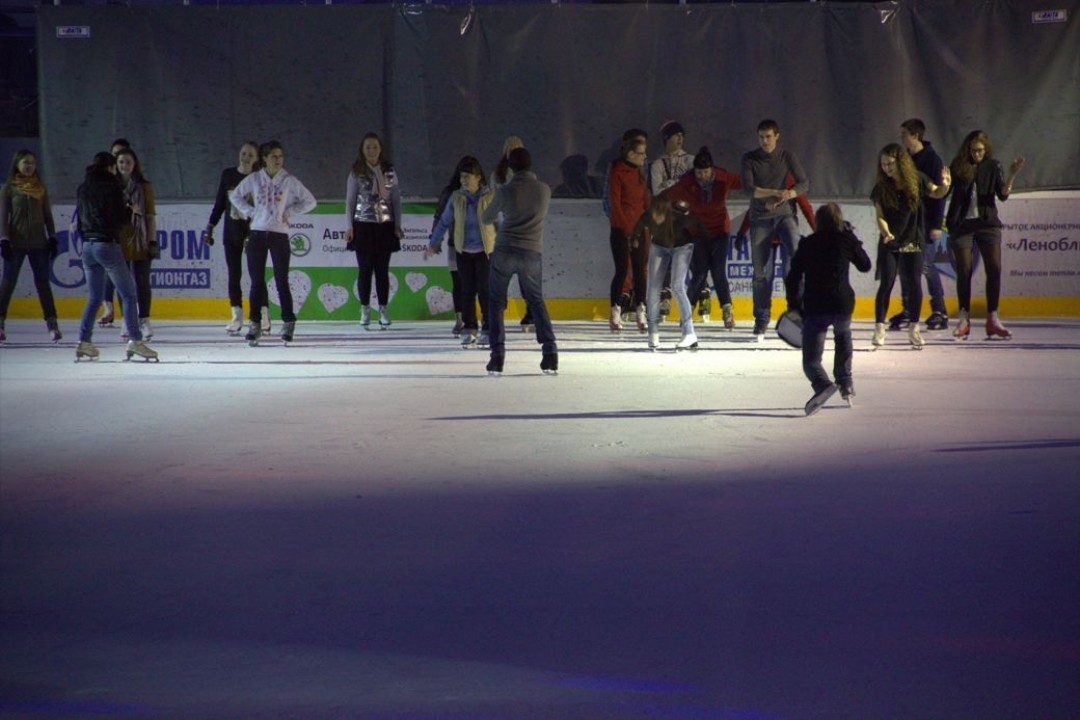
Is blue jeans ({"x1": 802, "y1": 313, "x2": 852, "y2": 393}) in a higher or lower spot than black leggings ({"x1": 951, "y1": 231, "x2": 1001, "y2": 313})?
lower

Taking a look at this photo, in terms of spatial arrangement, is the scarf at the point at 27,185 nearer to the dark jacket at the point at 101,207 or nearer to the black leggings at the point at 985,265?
the dark jacket at the point at 101,207

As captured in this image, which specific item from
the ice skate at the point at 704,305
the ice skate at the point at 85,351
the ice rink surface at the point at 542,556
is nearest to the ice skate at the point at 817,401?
the ice rink surface at the point at 542,556

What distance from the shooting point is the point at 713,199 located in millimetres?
15617

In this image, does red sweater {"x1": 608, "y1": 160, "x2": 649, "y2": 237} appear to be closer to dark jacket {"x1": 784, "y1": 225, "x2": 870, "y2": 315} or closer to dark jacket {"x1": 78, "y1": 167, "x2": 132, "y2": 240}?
dark jacket {"x1": 78, "y1": 167, "x2": 132, "y2": 240}

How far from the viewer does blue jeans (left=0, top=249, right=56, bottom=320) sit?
15.2 metres

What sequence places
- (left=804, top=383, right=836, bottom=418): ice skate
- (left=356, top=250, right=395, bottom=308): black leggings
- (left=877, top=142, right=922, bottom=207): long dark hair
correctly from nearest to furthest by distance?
(left=804, top=383, right=836, bottom=418): ice skate → (left=877, top=142, right=922, bottom=207): long dark hair → (left=356, top=250, right=395, bottom=308): black leggings

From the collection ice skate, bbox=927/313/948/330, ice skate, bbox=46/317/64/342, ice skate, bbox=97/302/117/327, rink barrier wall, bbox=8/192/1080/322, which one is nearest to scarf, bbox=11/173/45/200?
ice skate, bbox=46/317/64/342

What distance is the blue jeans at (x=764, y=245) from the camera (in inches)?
594

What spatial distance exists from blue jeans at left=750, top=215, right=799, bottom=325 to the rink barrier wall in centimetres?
319

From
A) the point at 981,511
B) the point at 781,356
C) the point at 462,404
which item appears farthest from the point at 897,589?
the point at 781,356

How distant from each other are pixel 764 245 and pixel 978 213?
2.00m

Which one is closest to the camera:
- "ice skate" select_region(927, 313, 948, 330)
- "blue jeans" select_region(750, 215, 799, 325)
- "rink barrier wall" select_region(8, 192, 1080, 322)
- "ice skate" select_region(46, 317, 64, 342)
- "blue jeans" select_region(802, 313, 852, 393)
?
"blue jeans" select_region(802, 313, 852, 393)

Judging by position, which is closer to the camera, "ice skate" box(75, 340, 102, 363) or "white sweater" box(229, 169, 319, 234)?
"ice skate" box(75, 340, 102, 363)

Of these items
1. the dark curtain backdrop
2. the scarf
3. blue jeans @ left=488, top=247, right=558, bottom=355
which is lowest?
blue jeans @ left=488, top=247, right=558, bottom=355
